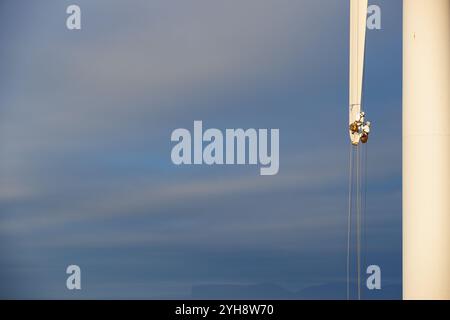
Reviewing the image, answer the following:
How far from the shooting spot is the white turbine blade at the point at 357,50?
87.2ft

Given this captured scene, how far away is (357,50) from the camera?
1064 inches

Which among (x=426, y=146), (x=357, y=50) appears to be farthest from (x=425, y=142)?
(x=357, y=50)

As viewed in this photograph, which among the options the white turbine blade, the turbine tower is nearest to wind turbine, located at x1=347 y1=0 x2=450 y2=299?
the turbine tower

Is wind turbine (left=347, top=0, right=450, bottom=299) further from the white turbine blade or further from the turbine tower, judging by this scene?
the white turbine blade

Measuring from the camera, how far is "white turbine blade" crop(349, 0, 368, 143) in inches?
1046

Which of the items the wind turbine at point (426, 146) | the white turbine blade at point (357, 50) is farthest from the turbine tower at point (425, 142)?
the white turbine blade at point (357, 50)

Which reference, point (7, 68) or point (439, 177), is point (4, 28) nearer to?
point (7, 68)

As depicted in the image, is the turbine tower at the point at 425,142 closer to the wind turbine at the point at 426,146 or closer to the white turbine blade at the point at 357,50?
the wind turbine at the point at 426,146

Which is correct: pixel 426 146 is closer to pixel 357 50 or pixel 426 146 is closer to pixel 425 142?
pixel 425 142

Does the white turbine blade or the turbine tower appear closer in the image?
the turbine tower
